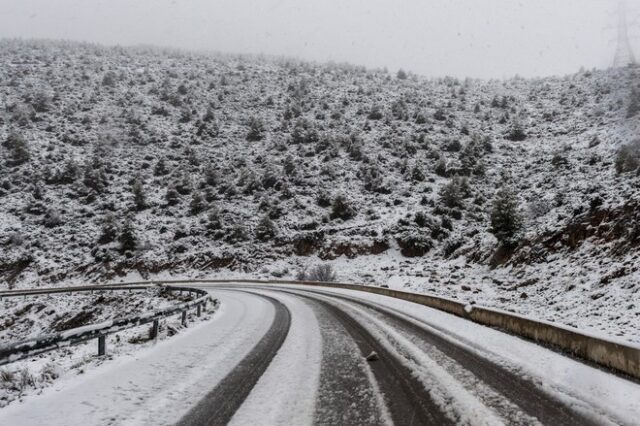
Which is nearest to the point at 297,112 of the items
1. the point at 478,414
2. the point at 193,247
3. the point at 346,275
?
→ the point at 193,247

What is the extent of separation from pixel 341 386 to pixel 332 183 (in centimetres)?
4574

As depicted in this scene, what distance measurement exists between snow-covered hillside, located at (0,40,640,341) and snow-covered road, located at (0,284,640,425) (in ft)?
31.6

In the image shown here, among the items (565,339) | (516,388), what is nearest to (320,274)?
(565,339)

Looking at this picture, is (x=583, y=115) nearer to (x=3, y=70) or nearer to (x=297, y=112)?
(x=297, y=112)

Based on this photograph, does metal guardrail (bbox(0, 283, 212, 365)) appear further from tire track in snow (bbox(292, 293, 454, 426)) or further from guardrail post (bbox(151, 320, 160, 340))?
tire track in snow (bbox(292, 293, 454, 426))

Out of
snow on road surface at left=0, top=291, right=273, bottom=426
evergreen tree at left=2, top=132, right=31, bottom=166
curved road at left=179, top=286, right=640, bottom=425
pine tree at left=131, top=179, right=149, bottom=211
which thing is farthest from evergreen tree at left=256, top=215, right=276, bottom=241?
curved road at left=179, top=286, right=640, bottom=425

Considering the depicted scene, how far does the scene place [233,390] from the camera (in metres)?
5.64

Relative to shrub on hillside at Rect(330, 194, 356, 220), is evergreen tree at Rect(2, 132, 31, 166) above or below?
above

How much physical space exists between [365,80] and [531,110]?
3134 centimetres

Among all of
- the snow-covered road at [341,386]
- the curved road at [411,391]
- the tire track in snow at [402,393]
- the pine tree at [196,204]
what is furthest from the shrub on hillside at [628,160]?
the pine tree at [196,204]

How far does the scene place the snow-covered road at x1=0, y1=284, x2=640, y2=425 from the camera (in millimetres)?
4574

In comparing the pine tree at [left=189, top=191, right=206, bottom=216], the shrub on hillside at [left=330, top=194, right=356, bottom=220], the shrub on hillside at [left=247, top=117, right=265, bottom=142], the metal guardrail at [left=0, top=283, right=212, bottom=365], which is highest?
the shrub on hillside at [left=247, top=117, right=265, bottom=142]

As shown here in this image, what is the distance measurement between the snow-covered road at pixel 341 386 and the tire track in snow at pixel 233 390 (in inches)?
0.7

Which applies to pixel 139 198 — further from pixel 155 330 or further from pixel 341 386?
pixel 341 386
